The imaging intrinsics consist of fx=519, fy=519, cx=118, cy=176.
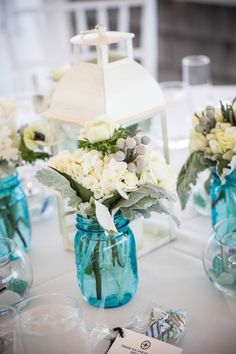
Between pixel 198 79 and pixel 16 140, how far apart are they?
0.94m

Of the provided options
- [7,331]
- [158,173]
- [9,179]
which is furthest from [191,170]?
[7,331]

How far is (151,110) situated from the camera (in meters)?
1.21

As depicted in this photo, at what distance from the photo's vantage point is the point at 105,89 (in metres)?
1.14

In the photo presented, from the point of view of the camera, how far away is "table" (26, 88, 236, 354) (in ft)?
3.24

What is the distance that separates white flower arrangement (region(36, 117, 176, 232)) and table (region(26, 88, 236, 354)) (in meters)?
0.22

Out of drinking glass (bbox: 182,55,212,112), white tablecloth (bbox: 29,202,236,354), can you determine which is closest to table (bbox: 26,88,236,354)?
white tablecloth (bbox: 29,202,236,354)

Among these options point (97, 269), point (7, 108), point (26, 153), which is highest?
point (7, 108)

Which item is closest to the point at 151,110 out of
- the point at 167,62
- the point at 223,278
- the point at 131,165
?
the point at 131,165

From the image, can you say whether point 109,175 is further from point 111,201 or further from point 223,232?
point 223,232

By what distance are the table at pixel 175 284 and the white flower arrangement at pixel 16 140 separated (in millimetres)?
244

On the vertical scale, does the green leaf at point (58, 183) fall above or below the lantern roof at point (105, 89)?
below

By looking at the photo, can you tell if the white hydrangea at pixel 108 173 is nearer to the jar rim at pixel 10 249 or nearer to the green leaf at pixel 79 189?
the green leaf at pixel 79 189

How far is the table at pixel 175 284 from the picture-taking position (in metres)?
0.99

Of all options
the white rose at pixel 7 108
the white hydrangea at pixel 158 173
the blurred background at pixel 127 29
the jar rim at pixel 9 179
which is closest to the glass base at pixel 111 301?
the white hydrangea at pixel 158 173
